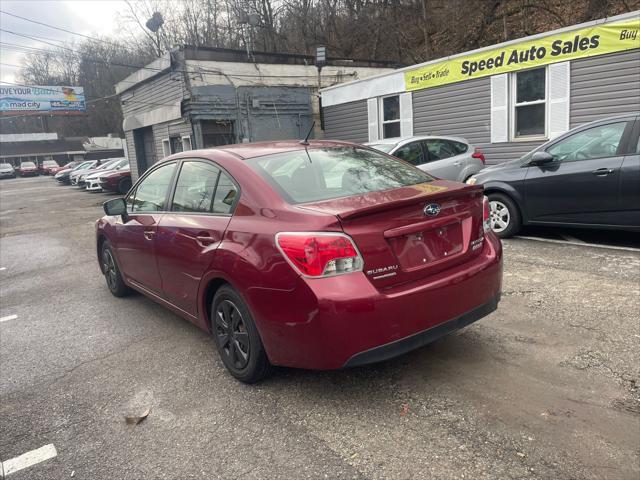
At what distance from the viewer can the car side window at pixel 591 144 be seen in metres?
5.74

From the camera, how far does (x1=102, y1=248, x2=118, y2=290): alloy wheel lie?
17.9 feet

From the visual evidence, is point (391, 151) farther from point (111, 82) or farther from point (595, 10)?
point (111, 82)

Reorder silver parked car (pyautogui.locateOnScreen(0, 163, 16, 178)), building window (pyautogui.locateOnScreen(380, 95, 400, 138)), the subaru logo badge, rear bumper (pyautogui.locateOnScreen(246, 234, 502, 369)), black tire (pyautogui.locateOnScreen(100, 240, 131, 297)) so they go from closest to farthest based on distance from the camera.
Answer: rear bumper (pyautogui.locateOnScreen(246, 234, 502, 369)) → the subaru logo badge → black tire (pyautogui.locateOnScreen(100, 240, 131, 297)) → building window (pyautogui.locateOnScreen(380, 95, 400, 138)) → silver parked car (pyautogui.locateOnScreen(0, 163, 16, 178))

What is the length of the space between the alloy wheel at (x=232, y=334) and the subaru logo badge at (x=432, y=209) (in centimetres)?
132

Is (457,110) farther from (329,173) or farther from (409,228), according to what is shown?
(409,228)

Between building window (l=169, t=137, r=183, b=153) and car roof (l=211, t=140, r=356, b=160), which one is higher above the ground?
building window (l=169, t=137, r=183, b=153)

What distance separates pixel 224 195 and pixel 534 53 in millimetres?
9331

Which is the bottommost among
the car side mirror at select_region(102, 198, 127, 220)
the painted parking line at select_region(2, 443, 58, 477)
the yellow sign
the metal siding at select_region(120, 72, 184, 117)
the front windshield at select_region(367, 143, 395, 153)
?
the painted parking line at select_region(2, 443, 58, 477)

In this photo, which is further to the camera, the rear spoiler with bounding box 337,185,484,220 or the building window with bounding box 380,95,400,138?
the building window with bounding box 380,95,400,138

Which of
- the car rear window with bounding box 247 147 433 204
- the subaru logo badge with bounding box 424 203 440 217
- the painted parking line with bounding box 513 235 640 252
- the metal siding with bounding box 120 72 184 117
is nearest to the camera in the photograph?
the subaru logo badge with bounding box 424 203 440 217

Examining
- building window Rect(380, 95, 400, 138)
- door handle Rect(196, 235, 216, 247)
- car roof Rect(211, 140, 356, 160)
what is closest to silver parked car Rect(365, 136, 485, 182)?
car roof Rect(211, 140, 356, 160)

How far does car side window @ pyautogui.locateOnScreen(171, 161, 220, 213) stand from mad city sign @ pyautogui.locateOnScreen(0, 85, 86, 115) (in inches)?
2308

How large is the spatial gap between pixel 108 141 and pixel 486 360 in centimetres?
6531

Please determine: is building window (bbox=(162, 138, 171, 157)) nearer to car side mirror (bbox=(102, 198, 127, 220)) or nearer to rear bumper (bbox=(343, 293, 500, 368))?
car side mirror (bbox=(102, 198, 127, 220))
